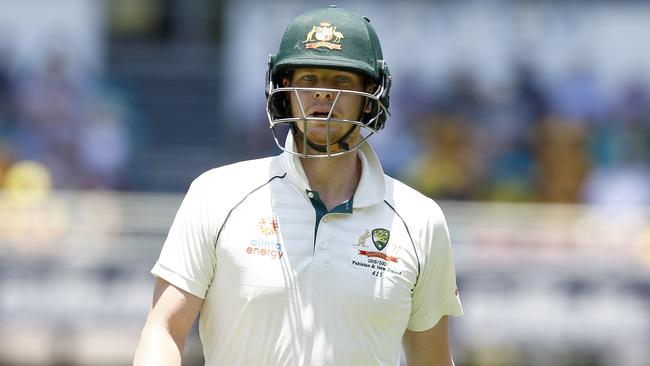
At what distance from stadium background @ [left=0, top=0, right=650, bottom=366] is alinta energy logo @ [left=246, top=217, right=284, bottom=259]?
24.2ft

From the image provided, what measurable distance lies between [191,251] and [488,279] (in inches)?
305

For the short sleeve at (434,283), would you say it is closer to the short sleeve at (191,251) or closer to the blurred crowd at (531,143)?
the short sleeve at (191,251)

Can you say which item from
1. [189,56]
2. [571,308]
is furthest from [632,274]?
[189,56]

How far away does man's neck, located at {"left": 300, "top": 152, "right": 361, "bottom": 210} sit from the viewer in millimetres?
4004

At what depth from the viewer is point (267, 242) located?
12.7 feet

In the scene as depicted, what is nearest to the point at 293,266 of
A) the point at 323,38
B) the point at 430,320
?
the point at 430,320

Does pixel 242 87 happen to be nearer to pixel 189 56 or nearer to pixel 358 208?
pixel 189 56

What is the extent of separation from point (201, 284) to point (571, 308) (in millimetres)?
7729

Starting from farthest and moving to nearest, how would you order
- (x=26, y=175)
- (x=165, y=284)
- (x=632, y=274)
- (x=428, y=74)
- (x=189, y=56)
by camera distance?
(x=189, y=56), (x=428, y=74), (x=26, y=175), (x=632, y=274), (x=165, y=284)

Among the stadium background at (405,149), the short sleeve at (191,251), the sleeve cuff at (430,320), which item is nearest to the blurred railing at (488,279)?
the stadium background at (405,149)

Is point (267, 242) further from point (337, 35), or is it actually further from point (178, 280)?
point (337, 35)

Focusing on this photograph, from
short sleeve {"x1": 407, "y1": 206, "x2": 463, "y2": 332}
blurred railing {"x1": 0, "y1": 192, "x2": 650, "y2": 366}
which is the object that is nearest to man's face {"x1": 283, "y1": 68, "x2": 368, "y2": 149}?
short sleeve {"x1": 407, "y1": 206, "x2": 463, "y2": 332}

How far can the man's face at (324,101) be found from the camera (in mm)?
3891

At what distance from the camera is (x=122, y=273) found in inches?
451
